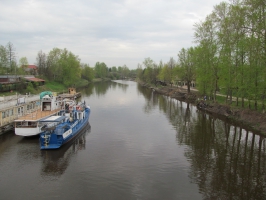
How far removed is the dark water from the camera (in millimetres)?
16422

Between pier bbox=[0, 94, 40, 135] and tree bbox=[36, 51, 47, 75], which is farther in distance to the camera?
tree bbox=[36, 51, 47, 75]

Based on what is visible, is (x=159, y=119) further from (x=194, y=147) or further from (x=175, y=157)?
(x=175, y=157)

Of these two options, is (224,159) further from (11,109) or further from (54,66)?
(54,66)

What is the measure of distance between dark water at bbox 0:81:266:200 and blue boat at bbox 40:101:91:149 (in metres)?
0.93

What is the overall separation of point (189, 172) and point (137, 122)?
62.5 ft

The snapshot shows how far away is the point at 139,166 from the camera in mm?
20656

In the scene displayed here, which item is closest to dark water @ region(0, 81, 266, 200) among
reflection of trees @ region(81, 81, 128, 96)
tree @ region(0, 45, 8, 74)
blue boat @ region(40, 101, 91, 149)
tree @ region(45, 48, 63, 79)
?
blue boat @ region(40, 101, 91, 149)

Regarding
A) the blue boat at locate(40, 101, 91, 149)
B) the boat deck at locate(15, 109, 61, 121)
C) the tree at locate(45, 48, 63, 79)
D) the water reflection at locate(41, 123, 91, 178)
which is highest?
the tree at locate(45, 48, 63, 79)

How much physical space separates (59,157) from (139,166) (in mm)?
8397

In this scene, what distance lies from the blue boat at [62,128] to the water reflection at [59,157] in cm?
64

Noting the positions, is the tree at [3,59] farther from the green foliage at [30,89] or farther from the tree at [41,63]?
the tree at [41,63]

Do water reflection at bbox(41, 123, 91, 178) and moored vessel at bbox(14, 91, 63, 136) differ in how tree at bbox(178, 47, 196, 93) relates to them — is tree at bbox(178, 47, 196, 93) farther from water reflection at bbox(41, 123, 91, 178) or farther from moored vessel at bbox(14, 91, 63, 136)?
water reflection at bbox(41, 123, 91, 178)

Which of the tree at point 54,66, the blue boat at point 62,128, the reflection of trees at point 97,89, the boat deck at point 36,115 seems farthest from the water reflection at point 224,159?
the tree at point 54,66

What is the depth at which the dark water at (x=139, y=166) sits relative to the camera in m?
16.4
